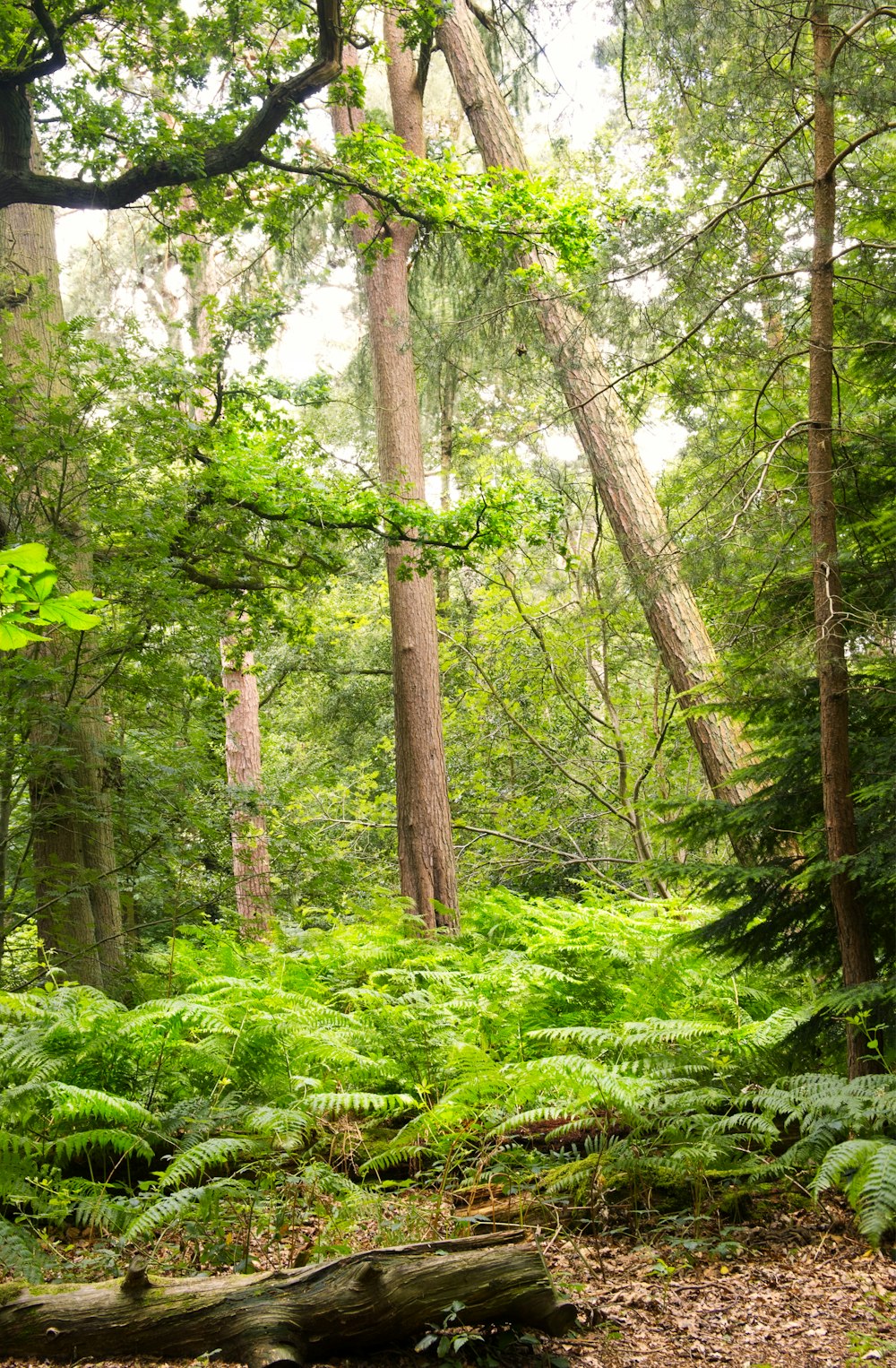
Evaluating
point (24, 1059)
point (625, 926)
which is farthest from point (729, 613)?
point (24, 1059)

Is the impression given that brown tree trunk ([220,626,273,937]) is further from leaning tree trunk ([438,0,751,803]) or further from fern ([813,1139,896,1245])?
fern ([813,1139,896,1245])

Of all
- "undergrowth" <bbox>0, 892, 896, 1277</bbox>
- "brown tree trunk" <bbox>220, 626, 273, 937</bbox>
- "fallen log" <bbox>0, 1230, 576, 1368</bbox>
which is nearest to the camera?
"fallen log" <bbox>0, 1230, 576, 1368</bbox>

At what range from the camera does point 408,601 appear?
9.88 metres

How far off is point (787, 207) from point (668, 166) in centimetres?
644

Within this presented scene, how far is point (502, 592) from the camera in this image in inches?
532

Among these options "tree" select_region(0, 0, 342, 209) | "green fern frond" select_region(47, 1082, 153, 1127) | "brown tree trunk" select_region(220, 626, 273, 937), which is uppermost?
"tree" select_region(0, 0, 342, 209)

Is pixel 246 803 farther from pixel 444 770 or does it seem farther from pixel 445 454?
pixel 445 454

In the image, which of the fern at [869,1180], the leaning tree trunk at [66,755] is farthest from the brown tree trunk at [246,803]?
the fern at [869,1180]

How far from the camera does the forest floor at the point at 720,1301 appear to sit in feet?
9.61

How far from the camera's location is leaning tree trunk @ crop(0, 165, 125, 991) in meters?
6.18

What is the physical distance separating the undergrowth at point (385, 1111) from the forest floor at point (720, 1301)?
22cm

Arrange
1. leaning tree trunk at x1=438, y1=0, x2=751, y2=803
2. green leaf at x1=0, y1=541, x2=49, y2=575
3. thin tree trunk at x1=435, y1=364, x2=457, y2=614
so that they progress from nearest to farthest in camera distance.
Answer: green leaf at x1=0, y1=541, x2=49, y2=575
leaning tree trunk at x1=438, y1=0, x2=751, y2=803
thin tree trunk at x1=435, y1=364, x2=457, y2=614

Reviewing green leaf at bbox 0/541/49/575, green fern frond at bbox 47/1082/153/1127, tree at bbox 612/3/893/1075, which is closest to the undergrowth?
green fern frond at bbox 47/1082/153/1127

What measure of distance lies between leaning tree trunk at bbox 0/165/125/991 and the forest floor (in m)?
3.23
